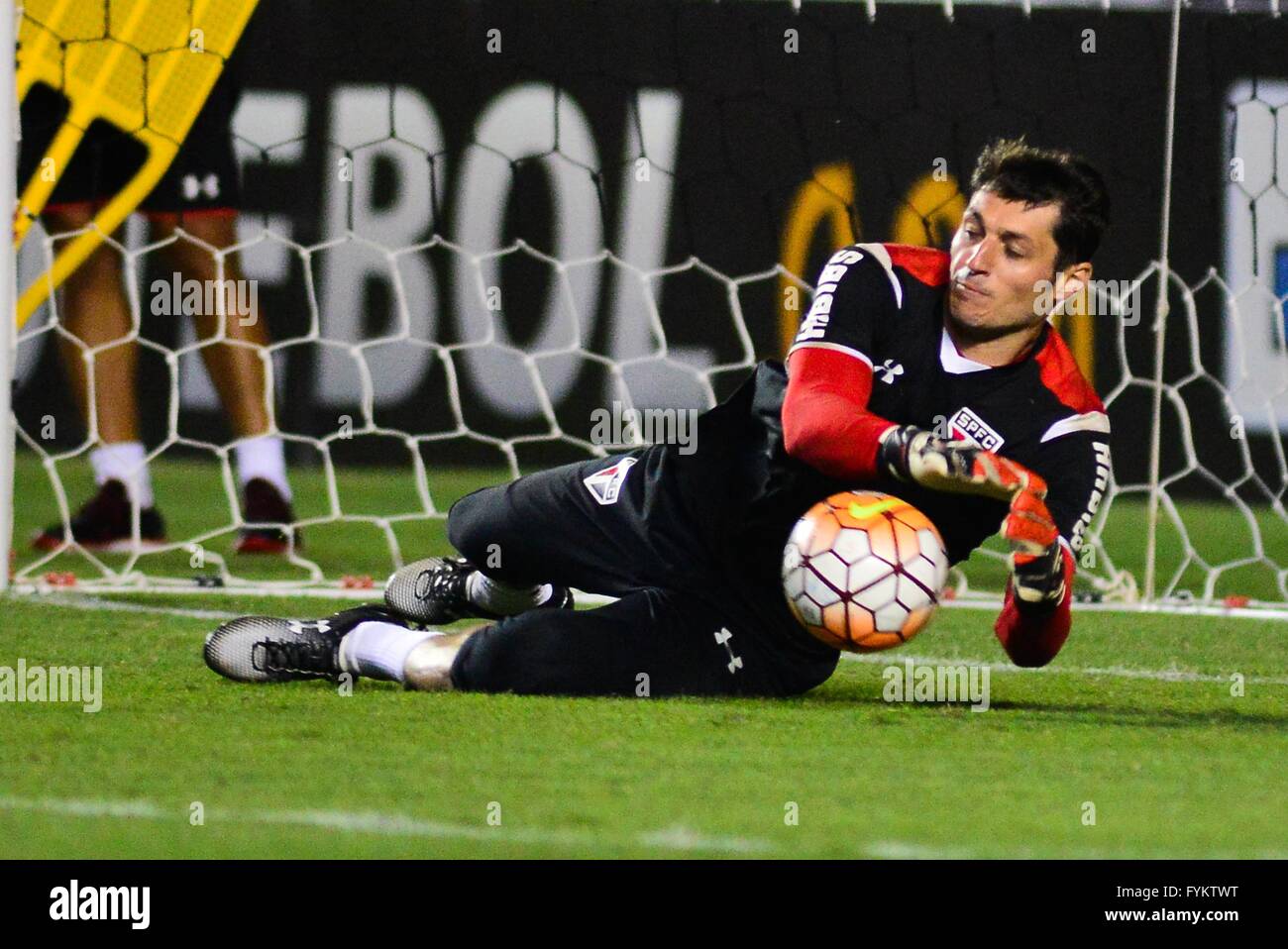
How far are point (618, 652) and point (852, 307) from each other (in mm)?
857

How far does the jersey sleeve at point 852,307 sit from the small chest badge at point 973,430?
8.8 inches

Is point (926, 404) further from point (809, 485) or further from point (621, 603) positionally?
point (621, 603)

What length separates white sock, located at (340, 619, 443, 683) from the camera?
411cm

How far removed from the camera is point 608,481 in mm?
4316

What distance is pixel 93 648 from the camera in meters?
4.79

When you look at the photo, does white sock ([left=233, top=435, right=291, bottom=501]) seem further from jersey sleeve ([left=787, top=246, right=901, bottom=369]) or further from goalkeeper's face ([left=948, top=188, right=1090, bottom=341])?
goalkeeper's face ([left=948, top=188, right=1090, bottom=341])

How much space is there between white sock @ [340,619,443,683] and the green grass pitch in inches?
1.9

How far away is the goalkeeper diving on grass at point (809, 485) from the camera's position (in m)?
3.93

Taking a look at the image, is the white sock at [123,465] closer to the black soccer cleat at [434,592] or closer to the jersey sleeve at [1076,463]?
the black soccer cleat at [434,592]

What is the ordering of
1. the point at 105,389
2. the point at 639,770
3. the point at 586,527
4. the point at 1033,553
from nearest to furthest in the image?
1. the point at 639,770
2. the point at 1033,553
3. the point at 586,527
4. the point at 105,389
